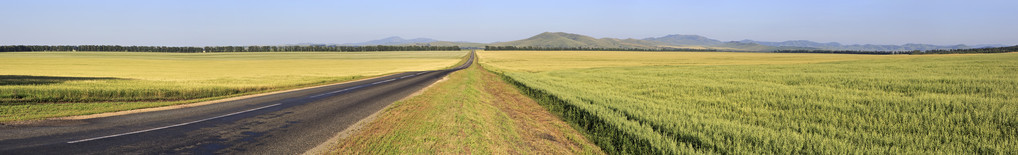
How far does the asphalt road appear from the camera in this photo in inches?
308

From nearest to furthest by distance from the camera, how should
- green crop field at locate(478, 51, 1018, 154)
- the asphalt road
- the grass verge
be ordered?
green crop field at locate(478, 51, 1018, 154) → the grass verge → the asphalt road

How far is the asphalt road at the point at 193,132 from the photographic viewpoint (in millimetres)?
7824

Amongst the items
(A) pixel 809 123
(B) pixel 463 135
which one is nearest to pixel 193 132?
(B) pixel 463 135

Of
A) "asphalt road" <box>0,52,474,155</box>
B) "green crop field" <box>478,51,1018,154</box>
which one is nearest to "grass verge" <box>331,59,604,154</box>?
"green crop field" <box>478,51,1018,154</box>

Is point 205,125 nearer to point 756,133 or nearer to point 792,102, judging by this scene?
point 756,133

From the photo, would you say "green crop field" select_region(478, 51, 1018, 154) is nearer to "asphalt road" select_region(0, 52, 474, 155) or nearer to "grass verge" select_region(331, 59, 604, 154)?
"grass verge" select_region(331, 59, 604, 154)

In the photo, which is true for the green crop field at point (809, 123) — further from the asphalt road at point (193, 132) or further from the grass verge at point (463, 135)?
the asphalt road at point (193, 132)

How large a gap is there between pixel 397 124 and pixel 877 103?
12.8 m

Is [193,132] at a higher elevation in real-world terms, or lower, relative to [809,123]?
lower

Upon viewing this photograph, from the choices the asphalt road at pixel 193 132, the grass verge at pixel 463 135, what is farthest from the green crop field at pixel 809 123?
the asphalt road at pixel 193 132

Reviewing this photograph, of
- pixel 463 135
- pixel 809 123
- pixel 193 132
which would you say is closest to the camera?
pixel 463 135

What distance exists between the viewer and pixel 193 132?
31.1ft

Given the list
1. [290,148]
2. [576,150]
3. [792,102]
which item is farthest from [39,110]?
[792,102]

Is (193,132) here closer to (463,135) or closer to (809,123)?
(463,135)
